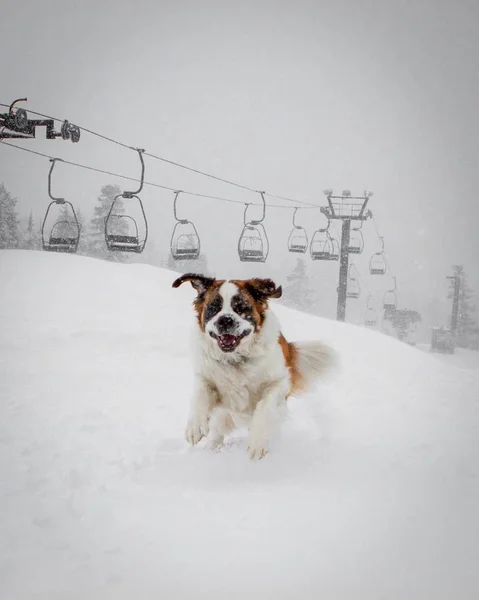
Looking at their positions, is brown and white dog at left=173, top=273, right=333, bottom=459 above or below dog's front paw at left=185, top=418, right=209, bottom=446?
above

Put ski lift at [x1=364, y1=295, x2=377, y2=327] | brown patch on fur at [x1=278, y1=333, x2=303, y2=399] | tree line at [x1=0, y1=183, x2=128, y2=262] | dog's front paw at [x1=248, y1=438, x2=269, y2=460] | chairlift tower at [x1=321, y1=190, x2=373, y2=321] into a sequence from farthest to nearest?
tree line at [x1=0, y1=183, x2=128, y2=262]
ski lift at [x1=364, y1=295, x2=377, y2=327]
chairlift tower at [x1=321, y1=190, x2=373, y2=321]
brown patch on fur at [x1=278, y1=333, x2=303, y2=399]
dog's front paw at [x1=248, y1=438, x2=269, y2=460]

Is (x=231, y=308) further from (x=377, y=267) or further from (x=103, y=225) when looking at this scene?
(x=103, y=225)

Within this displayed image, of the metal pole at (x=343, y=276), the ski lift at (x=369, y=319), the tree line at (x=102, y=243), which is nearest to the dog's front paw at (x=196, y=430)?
the metal pole at (x=343, y=276)

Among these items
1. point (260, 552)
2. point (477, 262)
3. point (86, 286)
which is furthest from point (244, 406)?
point (477, 262)

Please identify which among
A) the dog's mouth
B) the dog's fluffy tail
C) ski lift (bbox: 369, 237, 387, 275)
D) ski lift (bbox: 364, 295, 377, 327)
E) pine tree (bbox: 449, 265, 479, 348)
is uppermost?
ski lift (bbox: 369, 237, 387, 275)

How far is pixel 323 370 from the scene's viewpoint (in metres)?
4.71

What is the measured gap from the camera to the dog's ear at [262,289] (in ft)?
12.8

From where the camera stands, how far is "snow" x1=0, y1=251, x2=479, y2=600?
2.22 m

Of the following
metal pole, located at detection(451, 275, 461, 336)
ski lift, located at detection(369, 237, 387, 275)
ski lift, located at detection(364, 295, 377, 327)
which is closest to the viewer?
ski lift, located at detection(369, 237, 387, 275)

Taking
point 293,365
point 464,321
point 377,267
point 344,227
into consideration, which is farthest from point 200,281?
point 464,321

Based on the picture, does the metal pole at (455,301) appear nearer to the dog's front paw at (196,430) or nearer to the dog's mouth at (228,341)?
the dog's mouth at (228,341)

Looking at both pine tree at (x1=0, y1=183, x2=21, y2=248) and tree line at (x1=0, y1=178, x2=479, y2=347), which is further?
tree line at (x1=0, y1=178, x2=479, y2=347)

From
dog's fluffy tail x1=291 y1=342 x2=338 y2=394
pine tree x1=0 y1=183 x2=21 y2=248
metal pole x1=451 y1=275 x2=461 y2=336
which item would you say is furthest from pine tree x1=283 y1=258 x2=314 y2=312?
dog's fluffy tail x1=291 y1=342 x2=338 y2=394

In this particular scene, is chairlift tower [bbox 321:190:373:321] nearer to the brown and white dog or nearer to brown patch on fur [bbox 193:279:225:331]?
the brown and white dog
